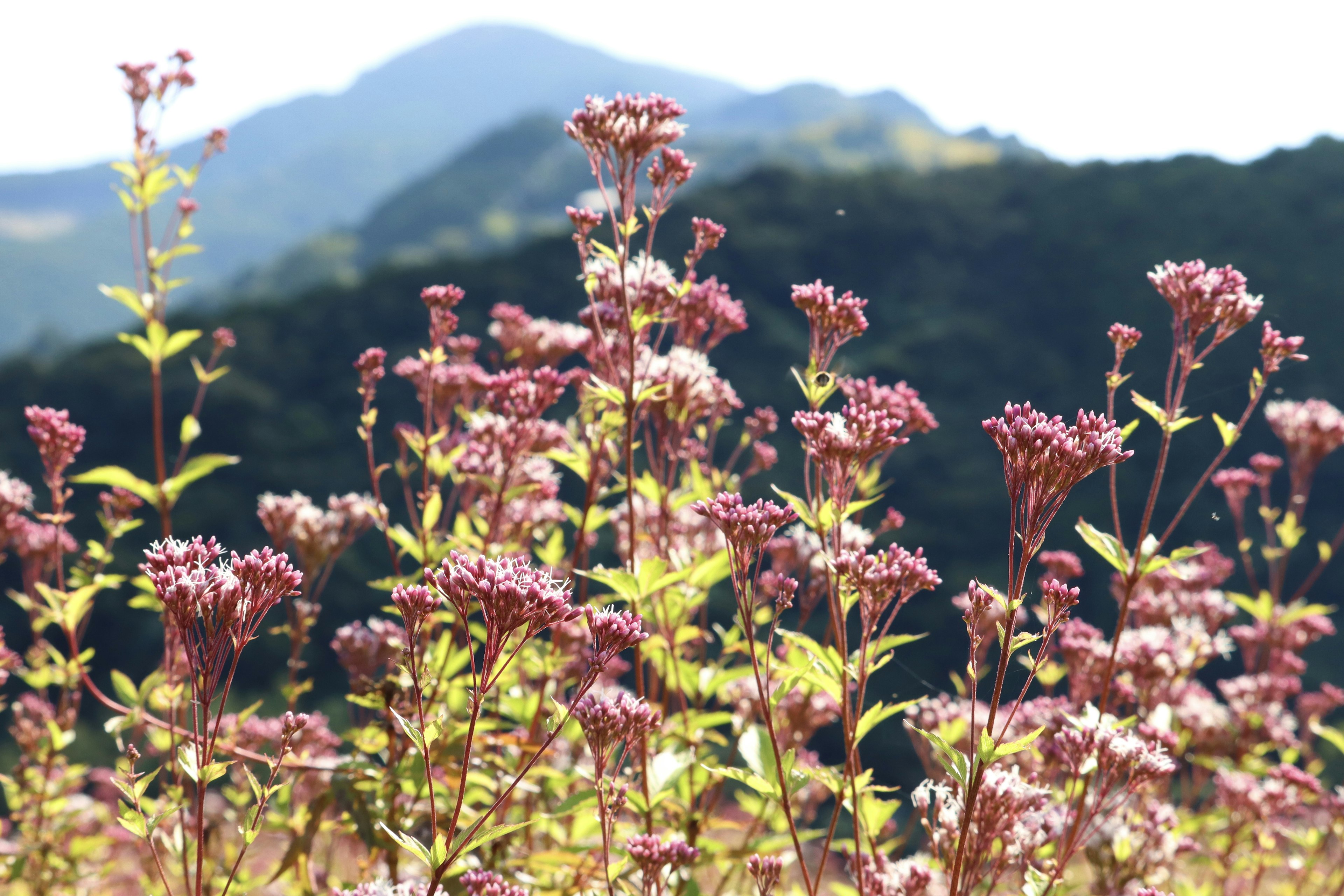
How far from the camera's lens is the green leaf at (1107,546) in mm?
2389

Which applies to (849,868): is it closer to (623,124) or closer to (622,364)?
(622,364)

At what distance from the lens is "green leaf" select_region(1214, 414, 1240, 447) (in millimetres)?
2387

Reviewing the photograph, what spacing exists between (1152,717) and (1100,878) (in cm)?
67

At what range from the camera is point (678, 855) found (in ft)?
7.14

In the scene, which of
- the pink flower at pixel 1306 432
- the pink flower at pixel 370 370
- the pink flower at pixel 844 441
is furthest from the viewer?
the pink flower at pixel 1306 432

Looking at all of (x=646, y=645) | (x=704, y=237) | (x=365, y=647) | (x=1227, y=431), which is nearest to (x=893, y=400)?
(x=704, y=237)

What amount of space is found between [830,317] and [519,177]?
145 meters

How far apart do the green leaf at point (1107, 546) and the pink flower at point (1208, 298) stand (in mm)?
682

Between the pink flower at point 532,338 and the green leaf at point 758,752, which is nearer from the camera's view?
the green leaf at point 758,752

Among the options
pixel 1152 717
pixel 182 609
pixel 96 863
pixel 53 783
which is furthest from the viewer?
pixel 96 863

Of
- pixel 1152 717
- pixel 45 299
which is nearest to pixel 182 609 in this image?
pixel 1152 717

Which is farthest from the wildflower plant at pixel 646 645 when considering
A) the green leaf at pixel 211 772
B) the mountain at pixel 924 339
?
the mountain at pixel 924 339

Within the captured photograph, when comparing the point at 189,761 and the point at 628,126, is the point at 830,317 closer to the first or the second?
the point at 628,126

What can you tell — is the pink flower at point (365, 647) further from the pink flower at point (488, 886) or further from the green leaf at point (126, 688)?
the pink flower at point (488, 886)
